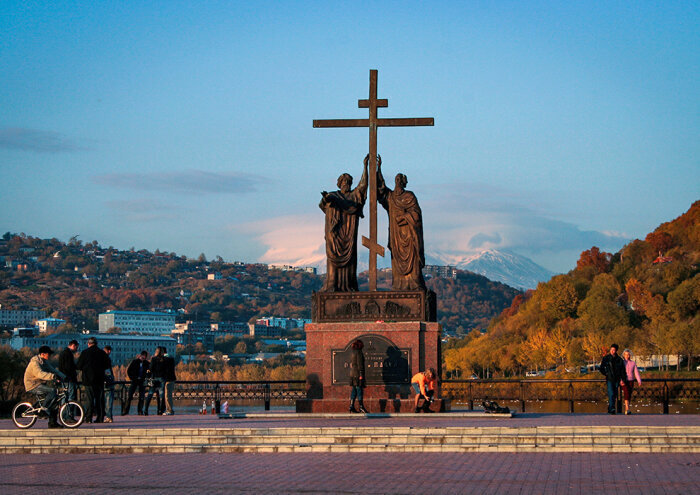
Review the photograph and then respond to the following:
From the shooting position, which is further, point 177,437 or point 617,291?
point 617,291

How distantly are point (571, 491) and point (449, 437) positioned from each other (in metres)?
5.24

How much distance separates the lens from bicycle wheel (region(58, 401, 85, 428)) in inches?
811

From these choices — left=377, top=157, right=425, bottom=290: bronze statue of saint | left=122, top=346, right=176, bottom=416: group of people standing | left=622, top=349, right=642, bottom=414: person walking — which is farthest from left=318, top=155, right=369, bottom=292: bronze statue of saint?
left=622, top=349, right=642, bottom=414: person walking

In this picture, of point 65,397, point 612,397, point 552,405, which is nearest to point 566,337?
point 552,405

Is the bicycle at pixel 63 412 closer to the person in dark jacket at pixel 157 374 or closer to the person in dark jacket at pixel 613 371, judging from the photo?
the person in dark jacket at pixel 157 374

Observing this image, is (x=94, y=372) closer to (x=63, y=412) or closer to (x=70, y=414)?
(x=70, y=414)

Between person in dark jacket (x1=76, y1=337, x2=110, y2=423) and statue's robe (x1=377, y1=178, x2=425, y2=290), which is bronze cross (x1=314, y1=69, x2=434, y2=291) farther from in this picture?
person in dark jacket (x1=76, y1=337, x2=110, y2=423)

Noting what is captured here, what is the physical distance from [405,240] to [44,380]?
32.8 feet

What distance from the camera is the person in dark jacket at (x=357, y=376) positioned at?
23938 millimetres

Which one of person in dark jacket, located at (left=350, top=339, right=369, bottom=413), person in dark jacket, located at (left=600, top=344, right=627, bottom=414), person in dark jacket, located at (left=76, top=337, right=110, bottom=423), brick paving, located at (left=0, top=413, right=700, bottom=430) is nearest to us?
brick paving, located at (left=0, top=413, right=700, bottom=430)

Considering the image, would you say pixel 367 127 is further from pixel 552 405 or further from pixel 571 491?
pixel 552 405

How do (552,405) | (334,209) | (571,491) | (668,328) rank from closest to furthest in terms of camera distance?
(571,491), (334,209), (552,405), (668,328)

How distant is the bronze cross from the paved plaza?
10.1 m

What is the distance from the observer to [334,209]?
26.8 meters
